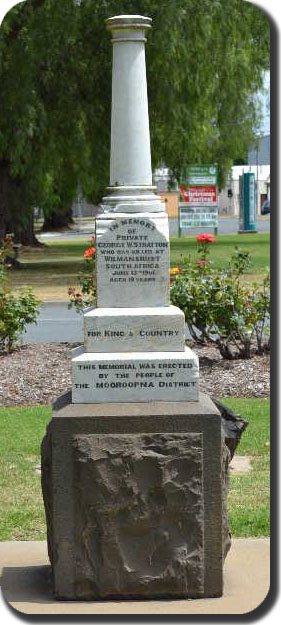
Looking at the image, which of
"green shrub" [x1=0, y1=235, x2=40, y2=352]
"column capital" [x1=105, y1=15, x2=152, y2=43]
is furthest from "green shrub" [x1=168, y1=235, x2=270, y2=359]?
"column capital" [x1=105, y1=15, x2=152, y2=43]

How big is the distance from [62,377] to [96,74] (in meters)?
13.2

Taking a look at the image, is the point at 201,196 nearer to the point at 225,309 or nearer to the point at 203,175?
the point at 203,175

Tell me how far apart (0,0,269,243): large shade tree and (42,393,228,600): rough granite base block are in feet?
55.1

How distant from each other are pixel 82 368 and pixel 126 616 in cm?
125

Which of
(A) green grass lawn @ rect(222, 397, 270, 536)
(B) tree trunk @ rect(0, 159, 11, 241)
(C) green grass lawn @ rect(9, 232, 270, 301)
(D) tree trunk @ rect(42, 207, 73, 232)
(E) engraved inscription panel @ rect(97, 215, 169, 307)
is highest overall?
(E) engraved inscription panel @ rect(97, 215, 169, 307)

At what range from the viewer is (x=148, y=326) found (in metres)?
5.74

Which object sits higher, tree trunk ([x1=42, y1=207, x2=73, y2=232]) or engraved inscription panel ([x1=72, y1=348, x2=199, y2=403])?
engraved inscription panel ([x1=72, y1=348, x2=199, y2=403])

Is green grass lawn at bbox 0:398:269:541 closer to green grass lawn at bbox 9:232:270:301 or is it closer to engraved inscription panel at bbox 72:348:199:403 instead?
engraved inscription panel at bbox 72:348:199:403

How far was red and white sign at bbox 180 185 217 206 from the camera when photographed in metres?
36.5

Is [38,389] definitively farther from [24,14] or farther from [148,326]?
[24,14]

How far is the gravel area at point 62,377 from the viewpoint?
35.3ft

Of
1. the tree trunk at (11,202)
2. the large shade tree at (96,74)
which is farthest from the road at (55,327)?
the tree trunk at (11,202)

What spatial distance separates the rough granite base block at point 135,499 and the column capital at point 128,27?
2.02 m

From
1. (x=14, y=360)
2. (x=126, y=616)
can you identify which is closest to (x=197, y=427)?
(x=126, y=616)
